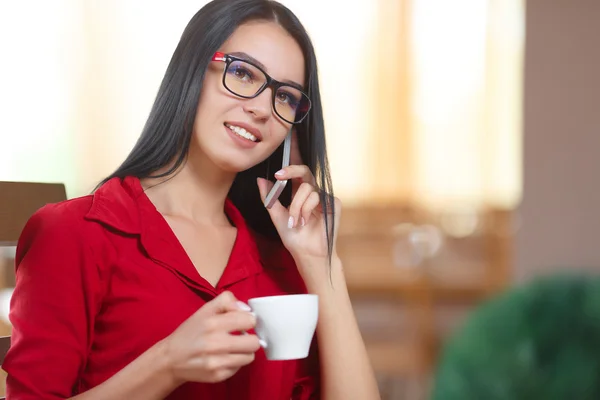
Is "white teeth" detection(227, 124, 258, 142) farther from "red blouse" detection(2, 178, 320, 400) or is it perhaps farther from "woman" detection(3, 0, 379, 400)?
"red blouse" detection(2, 178, 320, 400)

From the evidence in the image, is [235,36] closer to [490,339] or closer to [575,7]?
[490,339]

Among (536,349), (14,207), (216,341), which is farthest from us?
(14,207)

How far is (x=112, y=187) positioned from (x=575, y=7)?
104cm

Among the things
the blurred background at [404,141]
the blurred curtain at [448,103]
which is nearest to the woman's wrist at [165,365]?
the blurred background at [404,141]

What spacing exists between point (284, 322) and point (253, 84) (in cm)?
36

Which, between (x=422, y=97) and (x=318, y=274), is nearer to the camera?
(x=318, y=274)

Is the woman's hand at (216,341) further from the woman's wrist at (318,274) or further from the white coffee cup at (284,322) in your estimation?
the woman's wrist at (318,274)

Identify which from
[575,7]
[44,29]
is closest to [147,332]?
[575,7]

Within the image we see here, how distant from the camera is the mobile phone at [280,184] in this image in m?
1.09

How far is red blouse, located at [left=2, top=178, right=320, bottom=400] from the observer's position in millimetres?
853

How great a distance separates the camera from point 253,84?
987mm

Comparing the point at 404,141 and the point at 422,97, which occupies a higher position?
the point at 422,97

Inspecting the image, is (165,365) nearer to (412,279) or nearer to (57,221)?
(57,221)

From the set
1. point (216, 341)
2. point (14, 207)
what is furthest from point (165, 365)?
point (14, 207)
